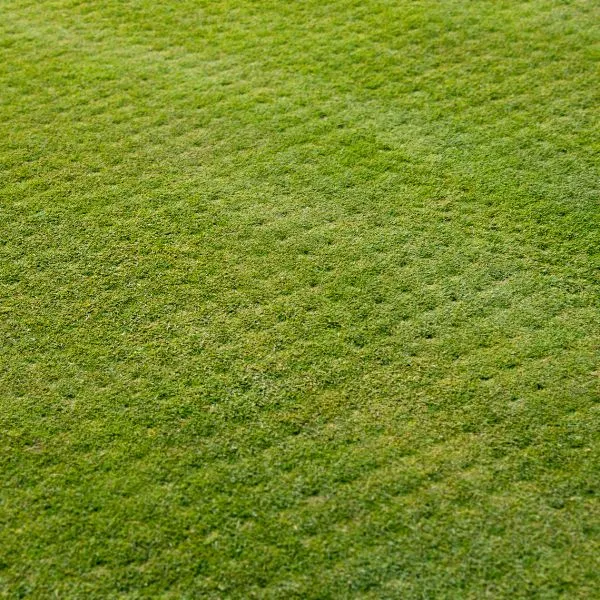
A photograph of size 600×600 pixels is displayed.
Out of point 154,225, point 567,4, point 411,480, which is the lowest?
point 411,480

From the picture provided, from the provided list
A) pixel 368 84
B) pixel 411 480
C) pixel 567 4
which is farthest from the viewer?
pixel 567 4

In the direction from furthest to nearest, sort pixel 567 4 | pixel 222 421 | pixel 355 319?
pixel 567 4 < pixel 355 319 < pixel 222 421

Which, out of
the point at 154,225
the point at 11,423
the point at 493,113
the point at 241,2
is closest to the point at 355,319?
the point at 154,225

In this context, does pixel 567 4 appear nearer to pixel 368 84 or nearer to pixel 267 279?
pixel 368 84

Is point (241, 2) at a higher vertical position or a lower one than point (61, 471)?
higher

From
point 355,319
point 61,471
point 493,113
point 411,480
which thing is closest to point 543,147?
point 493,113

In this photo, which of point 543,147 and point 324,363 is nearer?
point 324,363
